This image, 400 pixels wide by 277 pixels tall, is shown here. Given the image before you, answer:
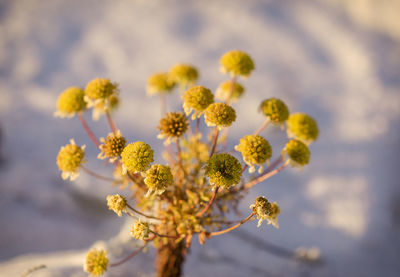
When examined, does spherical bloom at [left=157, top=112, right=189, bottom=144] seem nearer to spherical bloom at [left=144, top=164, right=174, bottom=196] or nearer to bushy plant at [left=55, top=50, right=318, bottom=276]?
bushy plant at [left=55, top=50, right=318, bottom=276]

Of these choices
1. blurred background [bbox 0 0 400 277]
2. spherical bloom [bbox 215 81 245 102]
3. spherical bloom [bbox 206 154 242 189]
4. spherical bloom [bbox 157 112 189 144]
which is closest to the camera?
spherical bloom [bbox 206 154 242 189]

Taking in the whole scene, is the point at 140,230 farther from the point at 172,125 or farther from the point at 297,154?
the point at 297,154

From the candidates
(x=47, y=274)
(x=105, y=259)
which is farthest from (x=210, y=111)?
(x=47, y=274)

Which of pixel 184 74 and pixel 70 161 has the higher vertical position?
pixel 184 74

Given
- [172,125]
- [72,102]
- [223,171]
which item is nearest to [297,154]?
[223,171]

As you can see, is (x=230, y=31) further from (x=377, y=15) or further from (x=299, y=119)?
(x=299, y=119)

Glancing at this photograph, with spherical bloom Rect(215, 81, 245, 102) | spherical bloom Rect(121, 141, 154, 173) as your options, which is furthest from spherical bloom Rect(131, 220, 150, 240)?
spherical bloom Rect(215, 81, 245, 102)

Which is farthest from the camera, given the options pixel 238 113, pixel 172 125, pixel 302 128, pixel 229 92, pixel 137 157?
pixel 238 113
